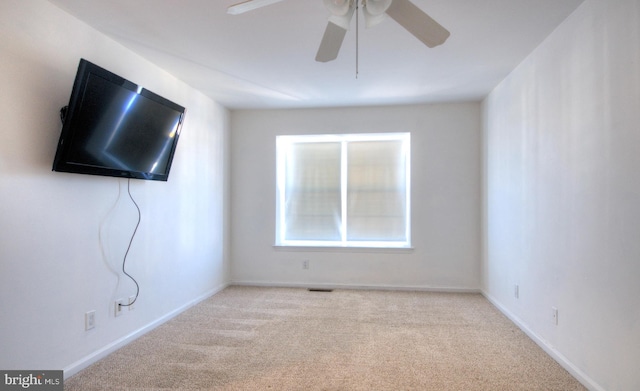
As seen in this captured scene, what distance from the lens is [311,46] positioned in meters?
2.66

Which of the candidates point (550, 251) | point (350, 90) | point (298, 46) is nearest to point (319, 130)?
point (350, 90)

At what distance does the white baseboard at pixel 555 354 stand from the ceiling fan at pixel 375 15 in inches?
87.6

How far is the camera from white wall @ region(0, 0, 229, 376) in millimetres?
1842

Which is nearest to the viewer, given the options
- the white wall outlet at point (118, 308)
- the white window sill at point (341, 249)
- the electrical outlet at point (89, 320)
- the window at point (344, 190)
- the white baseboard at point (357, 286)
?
the electrical outlet at point (89, 320)

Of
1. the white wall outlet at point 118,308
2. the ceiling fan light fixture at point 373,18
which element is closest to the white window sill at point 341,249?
the white wall outlet at point 118,308

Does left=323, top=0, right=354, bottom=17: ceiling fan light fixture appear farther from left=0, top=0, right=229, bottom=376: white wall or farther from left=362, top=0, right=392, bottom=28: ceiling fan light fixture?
left=0, top=0, right=229, bottom=376: white wall

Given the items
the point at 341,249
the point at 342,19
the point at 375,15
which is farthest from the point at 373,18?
the point at 341,249

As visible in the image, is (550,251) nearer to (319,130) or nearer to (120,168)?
(319,130)

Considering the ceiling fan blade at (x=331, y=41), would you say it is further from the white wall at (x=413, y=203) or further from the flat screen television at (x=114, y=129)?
the white wall at (x=413, y=203)

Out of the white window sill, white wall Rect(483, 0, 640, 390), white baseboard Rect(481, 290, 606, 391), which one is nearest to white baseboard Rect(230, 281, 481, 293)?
the white window sill

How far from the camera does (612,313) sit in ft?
6.04

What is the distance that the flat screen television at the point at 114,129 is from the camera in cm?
200

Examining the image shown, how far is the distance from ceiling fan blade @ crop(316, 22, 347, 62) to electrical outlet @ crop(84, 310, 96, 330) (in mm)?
2353

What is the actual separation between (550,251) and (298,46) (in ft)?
8.27
